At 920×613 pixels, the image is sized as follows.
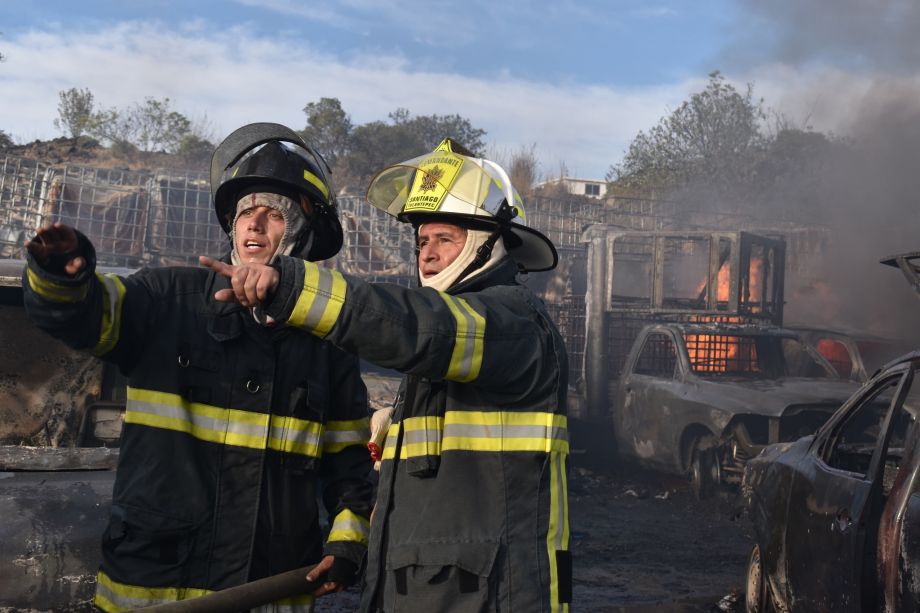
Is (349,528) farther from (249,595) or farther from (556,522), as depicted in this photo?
(556,522)

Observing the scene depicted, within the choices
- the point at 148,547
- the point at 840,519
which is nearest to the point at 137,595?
the point at 148,547

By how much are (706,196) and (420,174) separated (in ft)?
104

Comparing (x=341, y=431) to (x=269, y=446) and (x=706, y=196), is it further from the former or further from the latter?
(x=706, y=196)

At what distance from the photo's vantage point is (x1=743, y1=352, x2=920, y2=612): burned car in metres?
4.13

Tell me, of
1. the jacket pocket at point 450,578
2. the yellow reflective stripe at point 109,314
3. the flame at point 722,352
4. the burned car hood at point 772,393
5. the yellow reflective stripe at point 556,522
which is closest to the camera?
the jacket pocket at point 450,578

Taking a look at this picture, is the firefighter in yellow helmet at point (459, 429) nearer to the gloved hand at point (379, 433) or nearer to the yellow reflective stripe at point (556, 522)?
the yellow reflective stripe at point (556, 522)

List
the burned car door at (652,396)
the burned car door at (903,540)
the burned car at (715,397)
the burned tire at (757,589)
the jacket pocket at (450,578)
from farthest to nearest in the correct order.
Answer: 1. the burned car door at (652,396)
2. the burned car at (715,397)
3. the burned tire at (757,589)
4. the burned car door at (903,540)
5. the jacket pocket at (450,578)

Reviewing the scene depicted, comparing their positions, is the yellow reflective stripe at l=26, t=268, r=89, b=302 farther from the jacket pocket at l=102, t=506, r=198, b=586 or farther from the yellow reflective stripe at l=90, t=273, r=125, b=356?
the jacket pocket at l=102, t=506, r=198, b=586

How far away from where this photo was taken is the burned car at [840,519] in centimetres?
413

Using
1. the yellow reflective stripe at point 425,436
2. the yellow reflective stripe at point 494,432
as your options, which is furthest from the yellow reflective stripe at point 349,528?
the yellow reflective stripe at point 494,432

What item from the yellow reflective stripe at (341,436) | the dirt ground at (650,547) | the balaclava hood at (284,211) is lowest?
the dirt ground at (650,547)

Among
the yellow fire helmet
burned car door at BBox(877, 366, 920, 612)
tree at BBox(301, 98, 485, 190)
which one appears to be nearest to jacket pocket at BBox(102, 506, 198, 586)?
the yellow fire helmet

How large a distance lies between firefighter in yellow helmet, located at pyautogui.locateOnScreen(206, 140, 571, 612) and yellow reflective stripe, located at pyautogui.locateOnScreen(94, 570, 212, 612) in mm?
551

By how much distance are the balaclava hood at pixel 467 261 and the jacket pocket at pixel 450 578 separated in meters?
0.73
